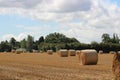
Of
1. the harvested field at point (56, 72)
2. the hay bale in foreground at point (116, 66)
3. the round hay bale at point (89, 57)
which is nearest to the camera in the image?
the hay bale in foreground at point (116, 66)

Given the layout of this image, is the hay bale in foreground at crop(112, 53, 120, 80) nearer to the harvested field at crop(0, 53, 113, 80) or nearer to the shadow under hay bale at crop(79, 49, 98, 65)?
the harvested field at crop(0, 53, 113, 80)

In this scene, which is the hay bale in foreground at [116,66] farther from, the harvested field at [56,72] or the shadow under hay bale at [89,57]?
the shadow under hay bale at [89,57]

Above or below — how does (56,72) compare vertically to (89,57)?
below

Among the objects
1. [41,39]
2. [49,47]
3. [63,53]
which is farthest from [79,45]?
[41,39]

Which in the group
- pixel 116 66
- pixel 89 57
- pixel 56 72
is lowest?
pixel 56 72

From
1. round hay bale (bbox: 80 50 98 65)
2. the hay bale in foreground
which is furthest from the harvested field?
the hay bale in foreground

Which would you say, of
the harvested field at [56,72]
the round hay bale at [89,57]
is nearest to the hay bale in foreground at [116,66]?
the harvested field at [56,72]

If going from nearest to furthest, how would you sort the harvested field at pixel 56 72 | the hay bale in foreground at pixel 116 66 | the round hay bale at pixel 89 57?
the hay bale in foreground at pixel 116 66 < the harvested field at pixel 56 72 < the round hay bale at pixel 89 57

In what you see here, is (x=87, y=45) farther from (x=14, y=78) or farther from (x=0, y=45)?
(x=14, y=78)

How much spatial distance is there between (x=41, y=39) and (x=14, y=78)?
175703 mm

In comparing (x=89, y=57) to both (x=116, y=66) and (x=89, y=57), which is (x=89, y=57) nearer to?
(x=89, y=57)

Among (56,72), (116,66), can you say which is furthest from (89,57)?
(116,66)

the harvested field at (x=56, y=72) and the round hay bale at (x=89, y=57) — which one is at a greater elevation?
the round hay bale at (x=89, y=57)

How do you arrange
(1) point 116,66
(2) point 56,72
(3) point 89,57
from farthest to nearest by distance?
(3) point 89,57 < (2) point 56,72 < (1) point 116,66
